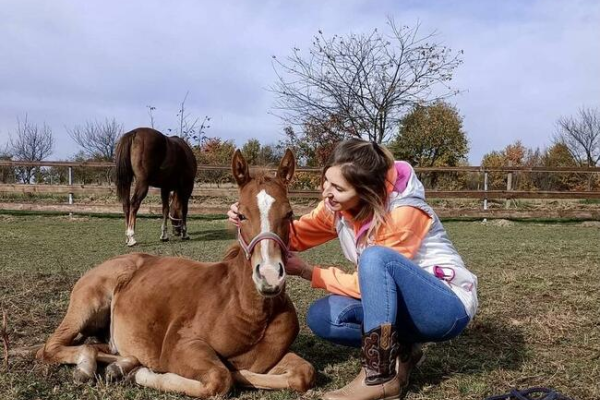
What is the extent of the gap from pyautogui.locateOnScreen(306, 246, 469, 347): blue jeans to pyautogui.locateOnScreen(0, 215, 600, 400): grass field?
32 centimetres

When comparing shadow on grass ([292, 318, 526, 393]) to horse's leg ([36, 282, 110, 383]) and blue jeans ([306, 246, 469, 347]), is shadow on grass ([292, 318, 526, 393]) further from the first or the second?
horse's leg ([36, 282, 110, 383])

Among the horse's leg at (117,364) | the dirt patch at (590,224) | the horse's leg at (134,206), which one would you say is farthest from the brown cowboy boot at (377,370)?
the dirt patch at (590,224)

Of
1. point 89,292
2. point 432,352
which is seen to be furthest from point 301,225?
point 89,292

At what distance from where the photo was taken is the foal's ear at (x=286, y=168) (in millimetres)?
2932

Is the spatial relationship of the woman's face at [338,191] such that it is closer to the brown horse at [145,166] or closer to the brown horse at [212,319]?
the brown horse at [212,319]

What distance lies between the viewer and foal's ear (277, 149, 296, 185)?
2932 mm

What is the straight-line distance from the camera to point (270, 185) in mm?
2797

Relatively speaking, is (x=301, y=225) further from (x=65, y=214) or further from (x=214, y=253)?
(x=65, y=214)

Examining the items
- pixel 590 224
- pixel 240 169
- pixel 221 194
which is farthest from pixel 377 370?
pixel 221 194

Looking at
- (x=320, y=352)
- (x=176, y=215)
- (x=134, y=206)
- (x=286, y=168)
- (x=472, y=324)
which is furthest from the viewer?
(x=176, y=215)

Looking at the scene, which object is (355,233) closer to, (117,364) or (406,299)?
(406,299)

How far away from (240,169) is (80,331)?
146 centimetres

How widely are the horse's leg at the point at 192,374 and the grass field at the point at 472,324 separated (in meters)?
0.06

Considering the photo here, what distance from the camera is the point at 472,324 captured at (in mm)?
4082
